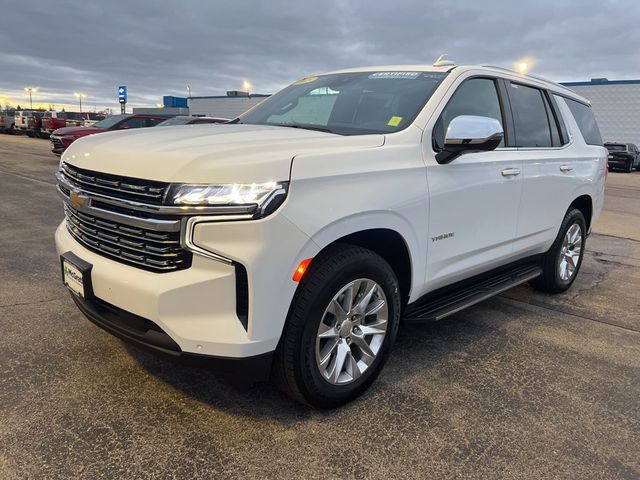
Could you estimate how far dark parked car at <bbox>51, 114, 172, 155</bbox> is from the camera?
15.0 meters

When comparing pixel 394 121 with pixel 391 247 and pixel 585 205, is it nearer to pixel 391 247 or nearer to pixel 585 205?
pixel 391 247

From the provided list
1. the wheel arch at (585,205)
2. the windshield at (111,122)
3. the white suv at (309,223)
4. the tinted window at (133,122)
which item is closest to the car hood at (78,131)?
the windshield at (111,122)

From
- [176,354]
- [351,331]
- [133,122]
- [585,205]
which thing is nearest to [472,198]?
[351,331]

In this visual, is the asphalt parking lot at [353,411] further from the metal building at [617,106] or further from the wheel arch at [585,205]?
the metal building at [617,106]

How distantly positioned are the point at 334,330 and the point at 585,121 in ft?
13.7

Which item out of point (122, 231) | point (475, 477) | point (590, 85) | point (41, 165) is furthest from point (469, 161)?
point (590, 85)

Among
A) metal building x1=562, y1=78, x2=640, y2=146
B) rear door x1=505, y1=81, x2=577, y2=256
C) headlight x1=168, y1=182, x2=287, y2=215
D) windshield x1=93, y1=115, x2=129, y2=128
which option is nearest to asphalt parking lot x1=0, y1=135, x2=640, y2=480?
rear door x1=505, y1=81, x2=577, y2=256

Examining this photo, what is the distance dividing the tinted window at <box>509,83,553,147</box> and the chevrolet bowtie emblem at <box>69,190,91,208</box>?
3094 mm

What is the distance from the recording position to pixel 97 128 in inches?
633

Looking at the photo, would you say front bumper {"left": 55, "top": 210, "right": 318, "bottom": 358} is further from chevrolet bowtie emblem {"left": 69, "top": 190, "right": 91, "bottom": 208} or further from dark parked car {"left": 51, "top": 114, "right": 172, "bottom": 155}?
dark parked car {"left": 51, "top": 114, "right": 172, "bottom": 155}

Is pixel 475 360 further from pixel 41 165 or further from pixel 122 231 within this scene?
pixel 41 165

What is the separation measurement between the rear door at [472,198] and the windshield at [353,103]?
0.72 feet

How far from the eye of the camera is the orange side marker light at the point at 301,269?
94.3 inches

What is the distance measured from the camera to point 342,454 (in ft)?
8.13
